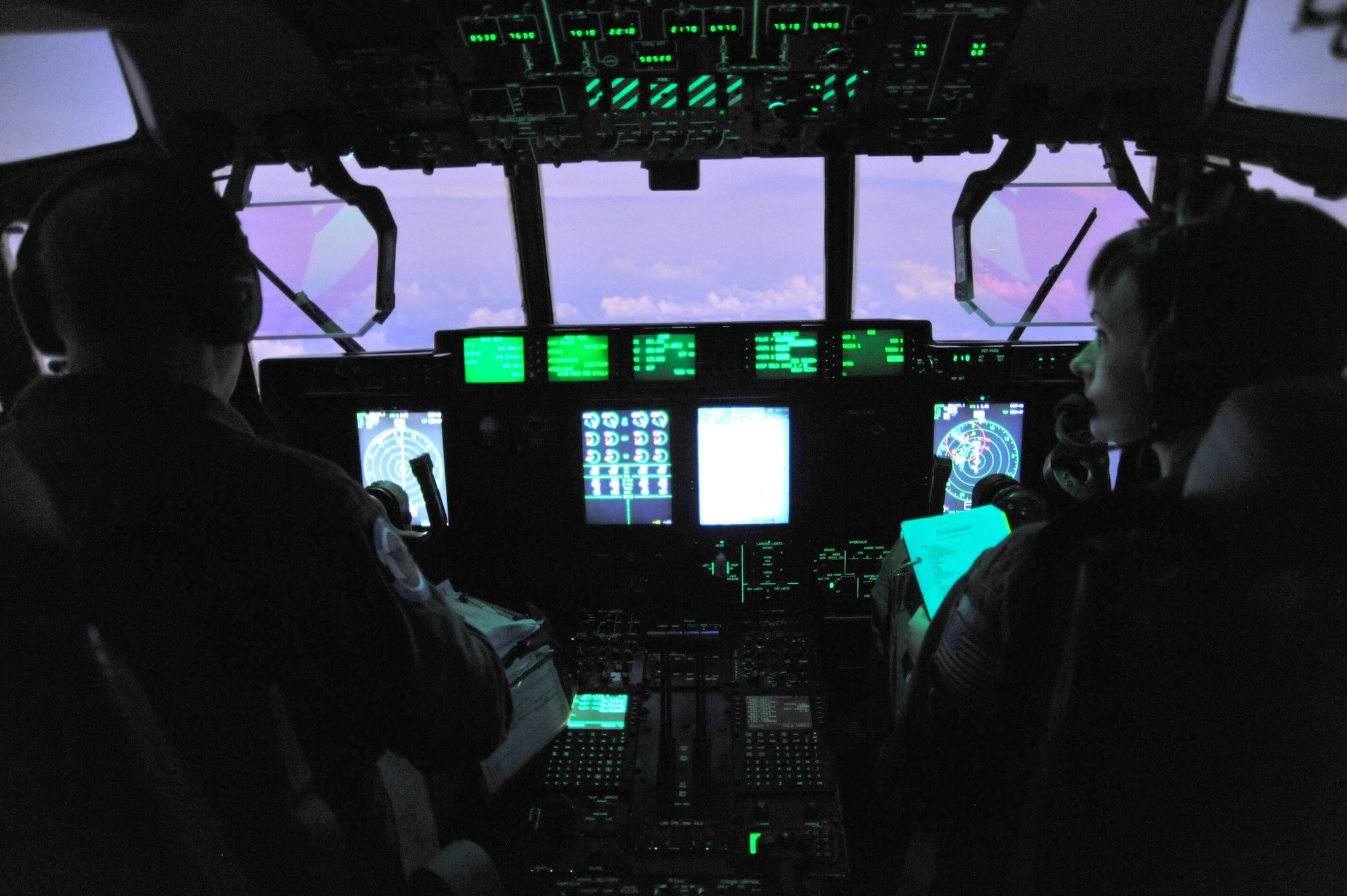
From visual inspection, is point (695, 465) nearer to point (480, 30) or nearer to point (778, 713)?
point (778, 713)

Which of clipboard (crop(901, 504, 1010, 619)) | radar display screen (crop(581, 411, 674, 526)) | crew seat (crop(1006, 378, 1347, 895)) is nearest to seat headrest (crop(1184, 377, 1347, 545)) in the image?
crew seat (crop(1006, 378, 1347, 895))

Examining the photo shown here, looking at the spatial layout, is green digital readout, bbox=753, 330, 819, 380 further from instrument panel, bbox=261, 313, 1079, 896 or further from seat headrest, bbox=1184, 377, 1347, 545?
seat headrest, bbox=1184, 377, 1347, 545

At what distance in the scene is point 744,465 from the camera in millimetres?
1952

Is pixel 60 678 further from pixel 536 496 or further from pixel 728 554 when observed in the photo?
pixel 728 554

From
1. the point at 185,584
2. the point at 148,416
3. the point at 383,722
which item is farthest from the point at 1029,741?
the point at 148,416

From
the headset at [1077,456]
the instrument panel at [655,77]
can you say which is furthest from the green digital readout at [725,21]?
the headset at [1077,456]

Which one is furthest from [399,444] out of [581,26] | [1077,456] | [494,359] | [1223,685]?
[1223,685]

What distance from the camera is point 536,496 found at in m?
2.02

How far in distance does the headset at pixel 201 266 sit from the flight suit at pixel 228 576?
107 mm

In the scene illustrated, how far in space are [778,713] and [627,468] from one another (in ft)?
2.34

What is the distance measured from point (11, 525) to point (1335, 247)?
4.26 feet

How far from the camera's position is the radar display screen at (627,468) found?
1.95m

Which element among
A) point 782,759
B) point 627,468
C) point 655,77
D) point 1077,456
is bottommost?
point 782,759

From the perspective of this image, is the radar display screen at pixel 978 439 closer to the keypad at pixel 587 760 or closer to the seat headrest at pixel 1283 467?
the keypad at pixel 587 760
